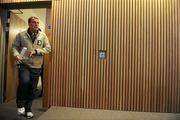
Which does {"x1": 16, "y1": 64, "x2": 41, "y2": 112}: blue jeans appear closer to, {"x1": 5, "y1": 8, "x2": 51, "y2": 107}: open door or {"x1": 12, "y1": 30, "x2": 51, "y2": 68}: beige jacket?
{"x1": 12, "y1": 30, "x2": 51, "y2": 68}: beige jacket

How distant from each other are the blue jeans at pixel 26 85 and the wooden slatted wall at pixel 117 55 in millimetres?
521

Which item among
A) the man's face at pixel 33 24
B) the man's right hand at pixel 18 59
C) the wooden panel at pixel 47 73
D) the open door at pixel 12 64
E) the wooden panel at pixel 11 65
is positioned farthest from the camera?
the wooden panel at pixel 11 65

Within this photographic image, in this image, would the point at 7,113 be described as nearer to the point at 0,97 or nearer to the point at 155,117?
the point at 0,97

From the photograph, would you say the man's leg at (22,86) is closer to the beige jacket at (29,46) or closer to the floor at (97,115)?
the beige jacket at (29,46)

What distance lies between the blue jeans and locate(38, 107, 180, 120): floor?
13.5 inches

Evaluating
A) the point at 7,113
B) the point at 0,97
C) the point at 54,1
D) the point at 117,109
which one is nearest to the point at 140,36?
the point at 117,109

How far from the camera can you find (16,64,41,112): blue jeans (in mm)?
3707

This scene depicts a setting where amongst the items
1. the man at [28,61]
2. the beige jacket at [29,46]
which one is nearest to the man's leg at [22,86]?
the man at [28,61]

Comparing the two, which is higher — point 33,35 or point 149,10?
point 149,10

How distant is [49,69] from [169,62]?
75.7 inches

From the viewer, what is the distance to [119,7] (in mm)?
4148

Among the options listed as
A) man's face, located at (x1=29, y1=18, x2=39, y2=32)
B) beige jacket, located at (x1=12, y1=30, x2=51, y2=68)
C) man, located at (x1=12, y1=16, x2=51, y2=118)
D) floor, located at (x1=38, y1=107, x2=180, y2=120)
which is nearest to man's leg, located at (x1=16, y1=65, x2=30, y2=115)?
man, located at (x1=12, y1=16, x2=51, y2=118)

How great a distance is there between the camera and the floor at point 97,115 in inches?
143

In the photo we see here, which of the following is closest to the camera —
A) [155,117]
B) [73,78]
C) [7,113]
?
[155,117]
